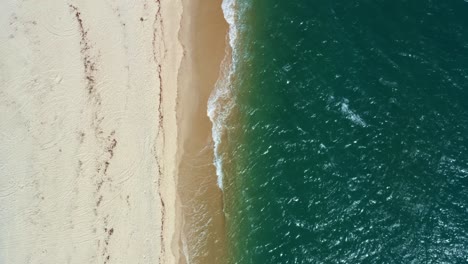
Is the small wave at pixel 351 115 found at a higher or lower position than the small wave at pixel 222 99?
lower

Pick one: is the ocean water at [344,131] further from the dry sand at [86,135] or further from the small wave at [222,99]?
the dry sand at [86,135]

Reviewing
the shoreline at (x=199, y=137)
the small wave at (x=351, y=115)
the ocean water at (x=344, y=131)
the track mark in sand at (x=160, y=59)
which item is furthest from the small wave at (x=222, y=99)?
the small wave at (x=351, y=115)

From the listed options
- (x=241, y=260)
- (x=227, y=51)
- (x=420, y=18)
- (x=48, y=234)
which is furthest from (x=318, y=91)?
(x=48, y=234)

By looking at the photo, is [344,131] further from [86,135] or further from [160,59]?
[86,135]

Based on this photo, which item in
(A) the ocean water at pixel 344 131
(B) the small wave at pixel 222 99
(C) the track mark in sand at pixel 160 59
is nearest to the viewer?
(C) the track mark in sand at pixel 160 59

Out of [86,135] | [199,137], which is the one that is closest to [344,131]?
[199,137]

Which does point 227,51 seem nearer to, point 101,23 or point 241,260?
point 101,23
